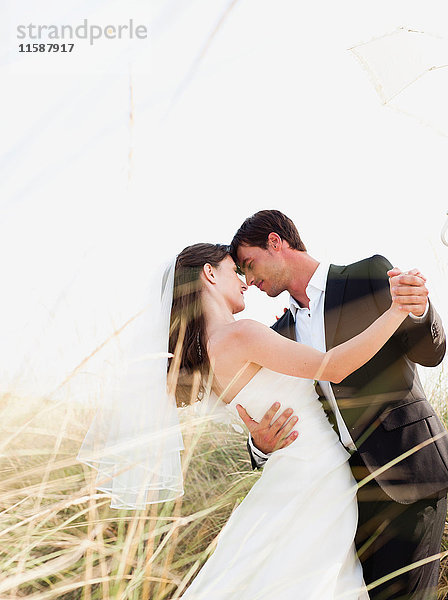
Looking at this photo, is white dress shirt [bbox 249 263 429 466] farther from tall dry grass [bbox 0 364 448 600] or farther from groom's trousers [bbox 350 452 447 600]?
tall dry grass [bbox 0 364 448 600]

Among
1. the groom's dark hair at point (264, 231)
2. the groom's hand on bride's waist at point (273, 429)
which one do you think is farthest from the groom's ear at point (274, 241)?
the groom's hand on bride's waist at point (273, 429)

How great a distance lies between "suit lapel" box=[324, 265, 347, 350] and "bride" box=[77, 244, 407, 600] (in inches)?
10.6

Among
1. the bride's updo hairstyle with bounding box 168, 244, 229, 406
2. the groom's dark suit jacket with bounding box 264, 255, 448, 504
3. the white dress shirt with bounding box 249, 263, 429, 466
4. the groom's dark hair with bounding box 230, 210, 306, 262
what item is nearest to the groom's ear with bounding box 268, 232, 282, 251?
the groom's dark hair with bounding box 230, 210, 306, 262

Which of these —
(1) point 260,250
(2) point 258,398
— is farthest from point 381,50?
(2) point 258,398

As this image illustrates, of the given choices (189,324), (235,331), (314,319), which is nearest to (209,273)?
(189,324)

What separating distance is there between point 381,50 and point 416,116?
1.36 ft

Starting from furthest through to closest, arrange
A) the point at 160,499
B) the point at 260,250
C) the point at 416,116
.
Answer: the point at 260,250, the point at 416,116, the point at 160,499

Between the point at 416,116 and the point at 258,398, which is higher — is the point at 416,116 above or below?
above

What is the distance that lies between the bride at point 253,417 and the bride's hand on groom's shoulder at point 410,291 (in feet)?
0.18

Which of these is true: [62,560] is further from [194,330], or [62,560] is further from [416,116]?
[416,116]

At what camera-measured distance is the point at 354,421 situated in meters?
2.58

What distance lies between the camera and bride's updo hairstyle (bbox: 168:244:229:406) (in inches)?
115

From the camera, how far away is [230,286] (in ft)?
10.1

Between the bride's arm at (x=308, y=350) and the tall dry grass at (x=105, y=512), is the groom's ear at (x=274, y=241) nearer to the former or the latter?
the bride's arm at (x=308, y=350)
